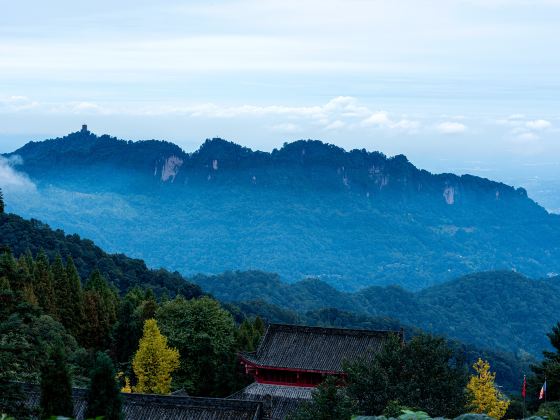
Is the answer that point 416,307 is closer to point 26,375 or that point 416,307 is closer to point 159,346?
point 159,346

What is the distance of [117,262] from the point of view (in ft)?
385

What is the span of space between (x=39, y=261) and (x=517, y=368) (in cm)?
7480

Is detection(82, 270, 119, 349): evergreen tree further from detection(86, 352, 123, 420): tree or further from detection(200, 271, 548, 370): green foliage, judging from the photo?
detection(200, 271, 548, 370): green foliage

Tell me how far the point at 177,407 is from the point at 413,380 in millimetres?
8237

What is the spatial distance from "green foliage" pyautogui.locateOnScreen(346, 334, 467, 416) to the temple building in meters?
8.43

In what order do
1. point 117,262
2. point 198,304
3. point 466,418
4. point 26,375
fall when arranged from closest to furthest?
point 466,418
point 26,375
point 198,304
point 117,262

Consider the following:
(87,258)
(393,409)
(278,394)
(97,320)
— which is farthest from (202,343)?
(87,258)

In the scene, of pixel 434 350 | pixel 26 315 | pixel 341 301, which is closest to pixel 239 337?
pixel 434 350

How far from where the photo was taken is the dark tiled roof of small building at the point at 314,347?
44.0m

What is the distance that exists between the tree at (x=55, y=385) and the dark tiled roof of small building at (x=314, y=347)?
1700 centimetres

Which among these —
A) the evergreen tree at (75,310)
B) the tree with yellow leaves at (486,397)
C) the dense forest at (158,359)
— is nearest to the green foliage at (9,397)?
the dense forest at (158,359)

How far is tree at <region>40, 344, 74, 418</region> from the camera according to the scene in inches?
1112

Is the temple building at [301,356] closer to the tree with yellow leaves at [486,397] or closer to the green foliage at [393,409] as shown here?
the tree with yellow leaves at [486,397]

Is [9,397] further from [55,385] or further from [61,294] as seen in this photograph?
[61,294]
